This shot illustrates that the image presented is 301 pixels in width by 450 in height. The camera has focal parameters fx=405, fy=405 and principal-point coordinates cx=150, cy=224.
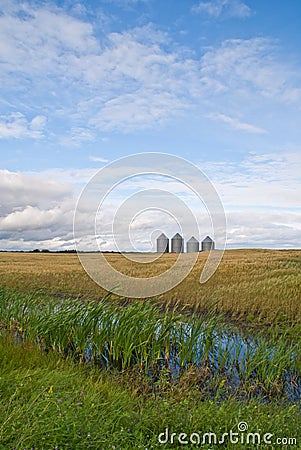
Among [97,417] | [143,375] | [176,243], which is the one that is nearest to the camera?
[97,417]

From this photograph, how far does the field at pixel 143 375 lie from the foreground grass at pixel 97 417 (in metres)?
0.02

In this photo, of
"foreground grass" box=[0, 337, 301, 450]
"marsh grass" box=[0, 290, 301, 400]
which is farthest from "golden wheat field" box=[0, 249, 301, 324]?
"foreground grass" box=[0, 337, 301, 450]

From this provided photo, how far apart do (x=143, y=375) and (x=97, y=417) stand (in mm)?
2808

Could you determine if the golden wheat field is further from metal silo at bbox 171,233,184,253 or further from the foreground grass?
metal silo at bbox 171,233,184,253

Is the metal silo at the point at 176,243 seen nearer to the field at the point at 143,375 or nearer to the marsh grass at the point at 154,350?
the field at the point at 143,375

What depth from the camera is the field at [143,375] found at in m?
3.92

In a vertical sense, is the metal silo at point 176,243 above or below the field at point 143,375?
above

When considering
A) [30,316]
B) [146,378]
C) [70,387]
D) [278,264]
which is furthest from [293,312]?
[278,264]

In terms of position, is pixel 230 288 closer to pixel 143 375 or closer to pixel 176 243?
pixel 143 375

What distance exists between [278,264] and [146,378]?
1766 cm

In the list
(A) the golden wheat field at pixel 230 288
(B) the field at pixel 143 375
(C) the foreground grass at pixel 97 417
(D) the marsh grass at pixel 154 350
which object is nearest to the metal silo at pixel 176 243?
(A) the golden wheat field at pixel 230 288

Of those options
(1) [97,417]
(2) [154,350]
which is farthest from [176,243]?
(1) [97,417]

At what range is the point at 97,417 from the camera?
4.11 metres

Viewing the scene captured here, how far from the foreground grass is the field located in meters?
0.02
